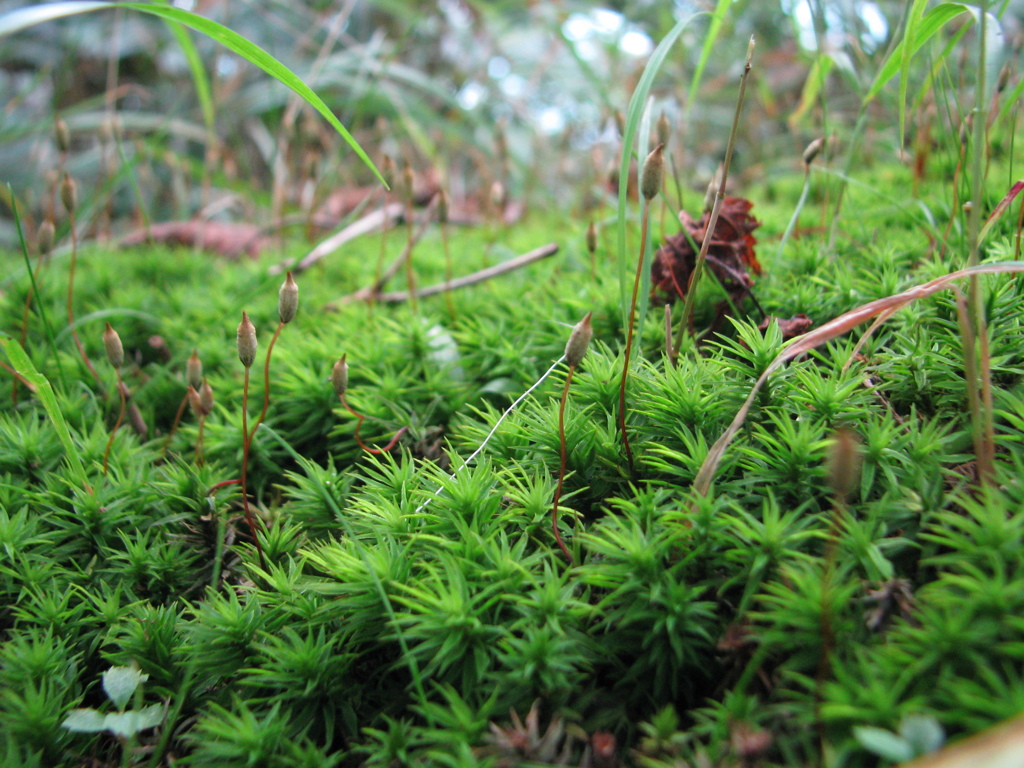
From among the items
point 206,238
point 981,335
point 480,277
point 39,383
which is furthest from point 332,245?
point 981,335

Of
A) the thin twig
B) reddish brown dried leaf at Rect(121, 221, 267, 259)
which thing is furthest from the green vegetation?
reddish brown dried leaf at Rect(121, 221, 267, 259)

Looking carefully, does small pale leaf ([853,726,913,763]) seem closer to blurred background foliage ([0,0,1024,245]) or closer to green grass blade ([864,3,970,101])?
green grass blade ([864,3,970,101])

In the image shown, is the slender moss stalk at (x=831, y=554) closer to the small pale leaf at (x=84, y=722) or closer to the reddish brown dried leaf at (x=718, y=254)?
the reddish brown dried leaf at (x=718, y=254)

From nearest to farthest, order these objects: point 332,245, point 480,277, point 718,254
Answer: point 718,254 < point 480,277 < point 332,245

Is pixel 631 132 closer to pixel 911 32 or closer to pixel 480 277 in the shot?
pixel 911 32

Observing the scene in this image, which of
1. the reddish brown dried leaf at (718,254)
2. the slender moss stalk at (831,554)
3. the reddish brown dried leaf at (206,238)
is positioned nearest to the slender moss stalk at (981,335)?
the slender moss stalk at (831,554)
